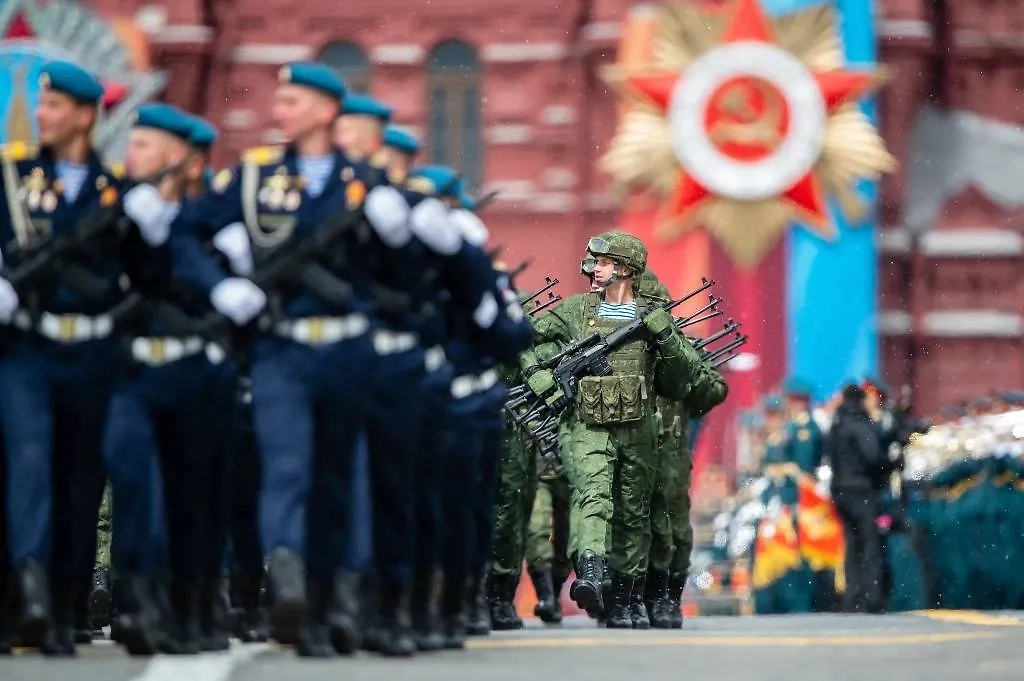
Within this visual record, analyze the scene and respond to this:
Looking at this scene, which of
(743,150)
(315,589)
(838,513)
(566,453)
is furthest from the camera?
(743,150)

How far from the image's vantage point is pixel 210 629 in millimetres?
9227

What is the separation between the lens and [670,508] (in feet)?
44.1

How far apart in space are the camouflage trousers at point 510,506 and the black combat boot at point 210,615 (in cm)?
421

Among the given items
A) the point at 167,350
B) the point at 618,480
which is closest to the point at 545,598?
the point at 618,480

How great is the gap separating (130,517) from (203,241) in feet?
3.12

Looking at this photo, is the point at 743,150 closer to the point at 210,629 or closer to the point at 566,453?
the point at 566,453

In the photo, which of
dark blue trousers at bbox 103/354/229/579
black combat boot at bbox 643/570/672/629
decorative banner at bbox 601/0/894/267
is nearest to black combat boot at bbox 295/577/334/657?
dark blue trousers at bbox 103/354/229/579

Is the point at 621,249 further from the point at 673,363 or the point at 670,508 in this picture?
the point at 670,508

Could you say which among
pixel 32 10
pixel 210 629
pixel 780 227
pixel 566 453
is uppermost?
pixel 32 10

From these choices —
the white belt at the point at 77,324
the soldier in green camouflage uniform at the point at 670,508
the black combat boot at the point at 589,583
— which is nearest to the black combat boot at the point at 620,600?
the soldier in green camouflage uniform at the point at 670,508

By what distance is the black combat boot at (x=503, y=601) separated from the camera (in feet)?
43.6

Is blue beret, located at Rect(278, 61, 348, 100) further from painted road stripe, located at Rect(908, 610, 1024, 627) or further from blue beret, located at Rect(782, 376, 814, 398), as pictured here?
blue beret, located at Rect(782, 376, 814, 398)

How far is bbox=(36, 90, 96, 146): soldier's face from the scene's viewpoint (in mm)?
9156

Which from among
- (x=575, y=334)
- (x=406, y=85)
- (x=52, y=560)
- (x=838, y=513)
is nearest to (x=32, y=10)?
(x=406, y=85)
